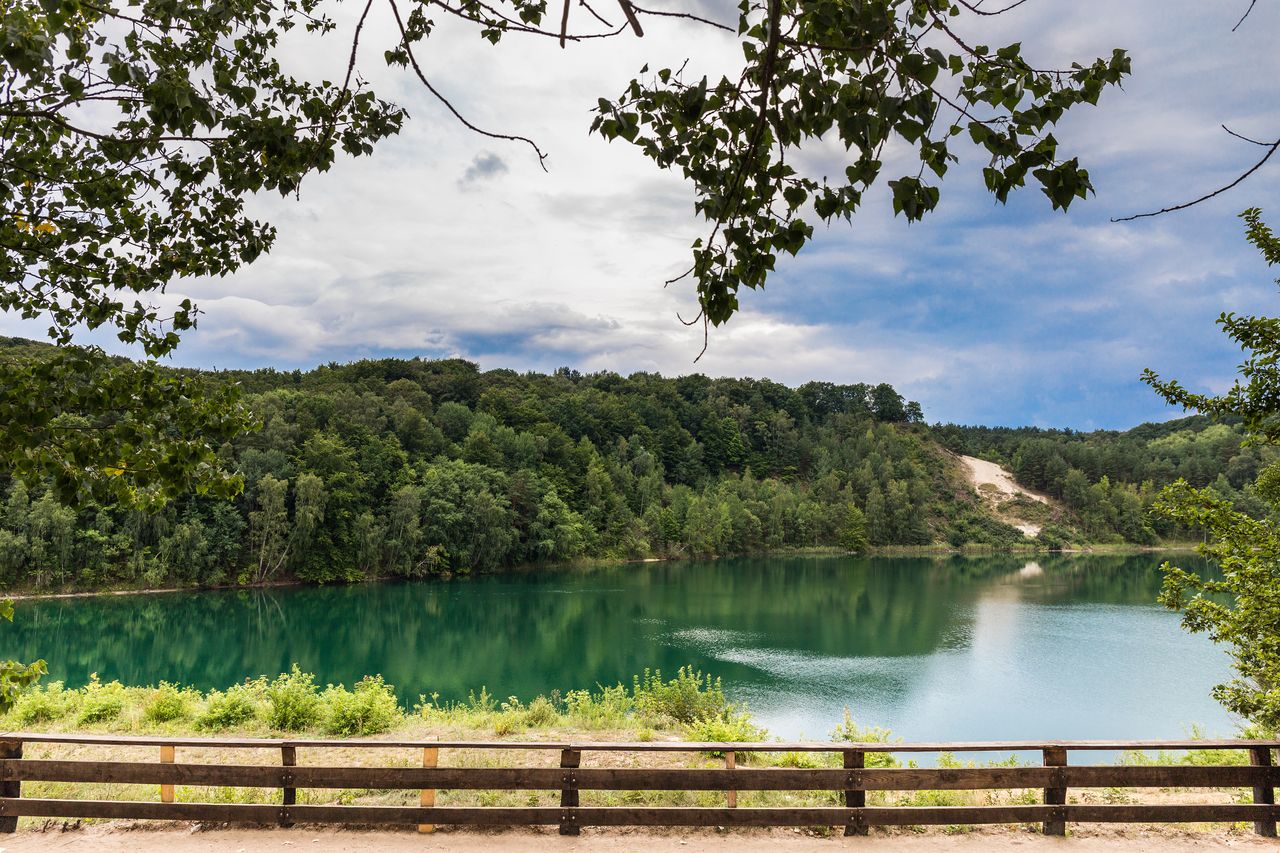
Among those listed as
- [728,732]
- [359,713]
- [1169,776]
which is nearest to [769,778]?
[1169,776]

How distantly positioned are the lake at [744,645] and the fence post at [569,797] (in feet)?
38.5

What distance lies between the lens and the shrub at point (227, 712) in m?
10.6

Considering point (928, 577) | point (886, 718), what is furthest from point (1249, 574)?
point (928, 577)

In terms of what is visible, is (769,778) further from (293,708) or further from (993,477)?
(993,477)

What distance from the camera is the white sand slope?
93438 millimetres

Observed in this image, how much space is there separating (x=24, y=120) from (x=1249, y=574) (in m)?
10.1

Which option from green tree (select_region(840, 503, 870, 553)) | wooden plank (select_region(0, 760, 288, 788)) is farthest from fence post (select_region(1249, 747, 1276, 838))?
green tree (select_region(840, 503, 870, 553))

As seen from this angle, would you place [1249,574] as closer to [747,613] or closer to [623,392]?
[747,613]

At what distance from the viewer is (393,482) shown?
54.5 meters

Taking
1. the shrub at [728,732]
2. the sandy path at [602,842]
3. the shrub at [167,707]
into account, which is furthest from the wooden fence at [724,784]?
the shrub at [167,707]

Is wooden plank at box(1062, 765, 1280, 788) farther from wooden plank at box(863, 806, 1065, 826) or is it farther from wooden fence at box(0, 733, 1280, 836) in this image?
wooden plank at box(863, 806, 1065, 826)

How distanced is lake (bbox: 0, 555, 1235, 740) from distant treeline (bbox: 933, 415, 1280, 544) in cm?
4087

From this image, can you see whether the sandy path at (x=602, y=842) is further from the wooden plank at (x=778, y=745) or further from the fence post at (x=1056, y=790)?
the wooden plank at (x=778, y=745)

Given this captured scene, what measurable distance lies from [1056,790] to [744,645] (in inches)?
915
